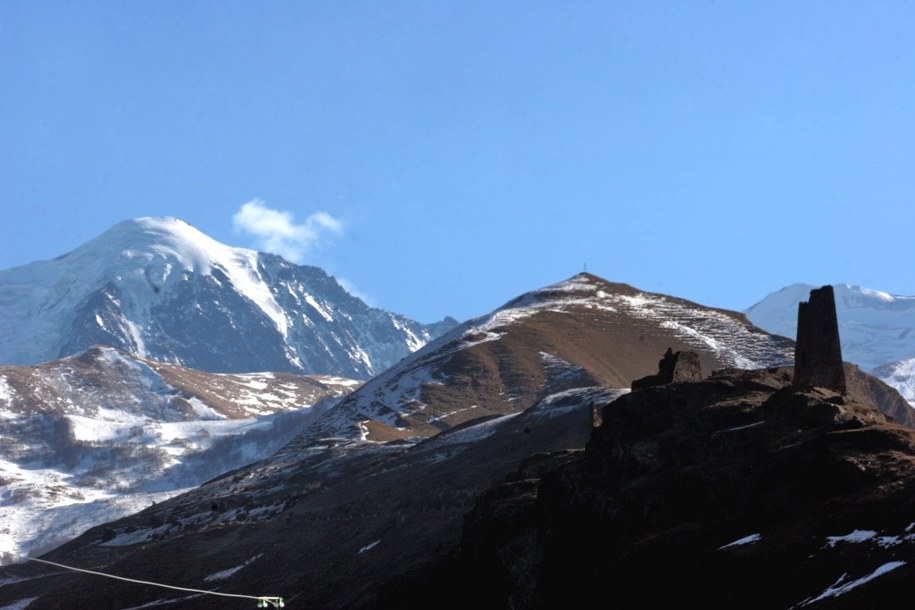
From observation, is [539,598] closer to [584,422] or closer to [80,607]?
[80,607]

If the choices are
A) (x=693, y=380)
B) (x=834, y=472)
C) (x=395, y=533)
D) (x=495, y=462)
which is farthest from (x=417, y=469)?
(x=834, y=472)

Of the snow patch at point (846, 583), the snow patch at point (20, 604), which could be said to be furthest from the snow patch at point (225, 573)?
the snow patch at point (846, 583)

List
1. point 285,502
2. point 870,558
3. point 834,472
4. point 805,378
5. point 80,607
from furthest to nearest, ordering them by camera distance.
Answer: point 285,502 < point 80,607 < point 805,378 < point 834,472 < point 870,558

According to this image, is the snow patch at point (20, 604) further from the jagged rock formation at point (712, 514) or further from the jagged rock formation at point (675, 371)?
the jagged rock formation at point (675, 371)

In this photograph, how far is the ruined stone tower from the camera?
227 ft

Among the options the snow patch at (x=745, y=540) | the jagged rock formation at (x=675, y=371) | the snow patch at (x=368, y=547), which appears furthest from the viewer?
the snow patch at (x=368, y=547)

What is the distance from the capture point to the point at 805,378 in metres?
70.5

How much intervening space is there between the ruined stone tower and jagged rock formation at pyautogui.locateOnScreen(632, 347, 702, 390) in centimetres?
1180

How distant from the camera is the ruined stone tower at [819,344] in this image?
6925cm

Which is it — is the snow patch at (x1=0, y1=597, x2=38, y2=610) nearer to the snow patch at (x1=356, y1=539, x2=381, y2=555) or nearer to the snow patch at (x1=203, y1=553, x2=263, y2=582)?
the snow patch at (x1=203, y1=553, x2=263, y2=582)

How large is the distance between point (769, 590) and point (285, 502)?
118958 millimetres

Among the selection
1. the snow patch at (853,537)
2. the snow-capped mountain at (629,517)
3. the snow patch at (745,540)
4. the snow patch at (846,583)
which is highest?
the snow-capped mountain at (629,517)

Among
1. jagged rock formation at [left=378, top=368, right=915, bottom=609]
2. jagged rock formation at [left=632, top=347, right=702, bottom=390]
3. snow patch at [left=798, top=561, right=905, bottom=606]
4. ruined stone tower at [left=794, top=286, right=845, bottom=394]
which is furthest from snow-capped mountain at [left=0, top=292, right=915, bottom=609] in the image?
jagged rock formation at [left=632, top=347, right=702, bottom=390]

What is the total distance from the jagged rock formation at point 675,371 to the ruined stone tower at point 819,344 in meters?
11.8
